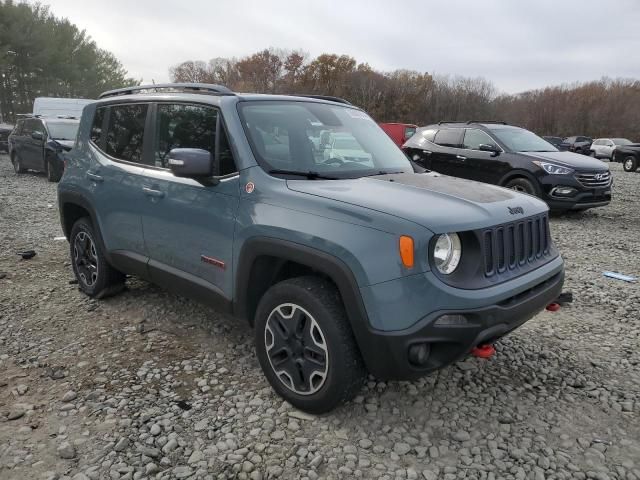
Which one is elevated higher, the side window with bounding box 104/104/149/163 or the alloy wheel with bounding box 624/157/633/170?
the side window with bounding box 104/104/149/163

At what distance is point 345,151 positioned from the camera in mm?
3568

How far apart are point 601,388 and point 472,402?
913 mm

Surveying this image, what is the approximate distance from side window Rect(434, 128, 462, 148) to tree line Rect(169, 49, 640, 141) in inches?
1979

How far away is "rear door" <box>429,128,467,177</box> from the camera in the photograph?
32.0ft

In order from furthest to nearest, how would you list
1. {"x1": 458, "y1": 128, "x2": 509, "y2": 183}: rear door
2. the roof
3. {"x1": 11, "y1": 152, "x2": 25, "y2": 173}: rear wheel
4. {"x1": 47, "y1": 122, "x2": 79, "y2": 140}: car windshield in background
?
1. {"x1": 11, "y1": 152, "x2": 25, "y2": 173}: rear wheel
2. {"x1": 47, "y1": 122, "x2": 79, "y2": 140}: car windshield in background
3. {"x1": 458, "y1": 128, "x2": 509, "y2": 183}: rear door
4. the roof

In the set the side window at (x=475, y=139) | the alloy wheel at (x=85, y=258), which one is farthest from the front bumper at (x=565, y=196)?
the alloy wheel at (x=85, y=258)

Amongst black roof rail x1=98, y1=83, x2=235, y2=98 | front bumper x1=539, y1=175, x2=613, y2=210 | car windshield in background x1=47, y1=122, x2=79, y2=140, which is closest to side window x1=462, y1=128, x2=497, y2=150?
front bumper x1=539, y1=175, x2=613, y2=210

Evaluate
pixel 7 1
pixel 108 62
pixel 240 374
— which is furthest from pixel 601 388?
pixel 108 62

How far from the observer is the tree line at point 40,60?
37.8m

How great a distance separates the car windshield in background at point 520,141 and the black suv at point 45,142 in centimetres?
1021

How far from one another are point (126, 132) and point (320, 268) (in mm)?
2452

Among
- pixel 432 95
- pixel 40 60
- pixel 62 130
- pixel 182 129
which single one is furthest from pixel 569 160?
pixel 432 95

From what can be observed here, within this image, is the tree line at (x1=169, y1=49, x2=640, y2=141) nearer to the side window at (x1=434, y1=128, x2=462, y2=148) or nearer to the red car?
the red car

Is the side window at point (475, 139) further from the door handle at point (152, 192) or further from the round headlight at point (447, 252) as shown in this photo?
the round headlight at point (447, 252)
